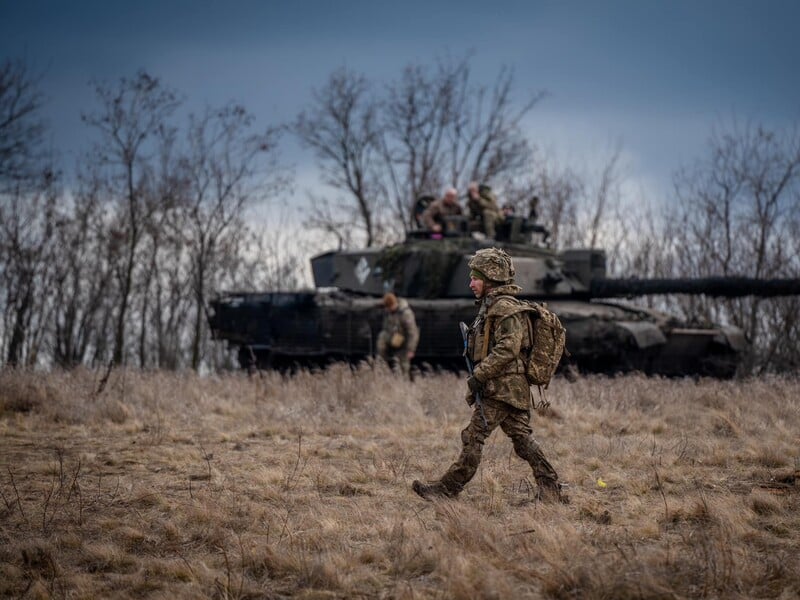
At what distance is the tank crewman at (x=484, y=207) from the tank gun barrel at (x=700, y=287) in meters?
2.07

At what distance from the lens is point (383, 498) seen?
19.5 ft

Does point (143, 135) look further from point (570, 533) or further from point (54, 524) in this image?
point (570, 533)

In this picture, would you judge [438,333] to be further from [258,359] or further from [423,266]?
[258,359]

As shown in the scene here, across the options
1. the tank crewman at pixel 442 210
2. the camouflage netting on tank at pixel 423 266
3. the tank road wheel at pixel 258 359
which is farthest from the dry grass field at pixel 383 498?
the tank crewman at pixel 442 210

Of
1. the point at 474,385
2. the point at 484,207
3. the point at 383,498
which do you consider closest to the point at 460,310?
the point at 484,207

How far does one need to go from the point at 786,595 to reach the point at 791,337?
16934mm

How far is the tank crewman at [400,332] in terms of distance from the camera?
42.2ft

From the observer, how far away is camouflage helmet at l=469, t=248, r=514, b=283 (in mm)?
5699

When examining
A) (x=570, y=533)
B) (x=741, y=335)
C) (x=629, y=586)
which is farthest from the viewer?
(x=741, y=335)

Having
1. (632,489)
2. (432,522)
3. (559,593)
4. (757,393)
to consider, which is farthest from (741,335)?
(559,593)

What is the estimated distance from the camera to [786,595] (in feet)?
12.0

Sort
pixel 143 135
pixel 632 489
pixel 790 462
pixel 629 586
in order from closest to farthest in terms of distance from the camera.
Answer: pixel 629 586, pixel 632 489, pixel 790 462, pixel 143 135

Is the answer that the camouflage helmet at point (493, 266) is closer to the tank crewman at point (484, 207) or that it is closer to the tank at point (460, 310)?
the tank at point (460, 310)

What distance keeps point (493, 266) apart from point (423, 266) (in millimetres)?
8872
